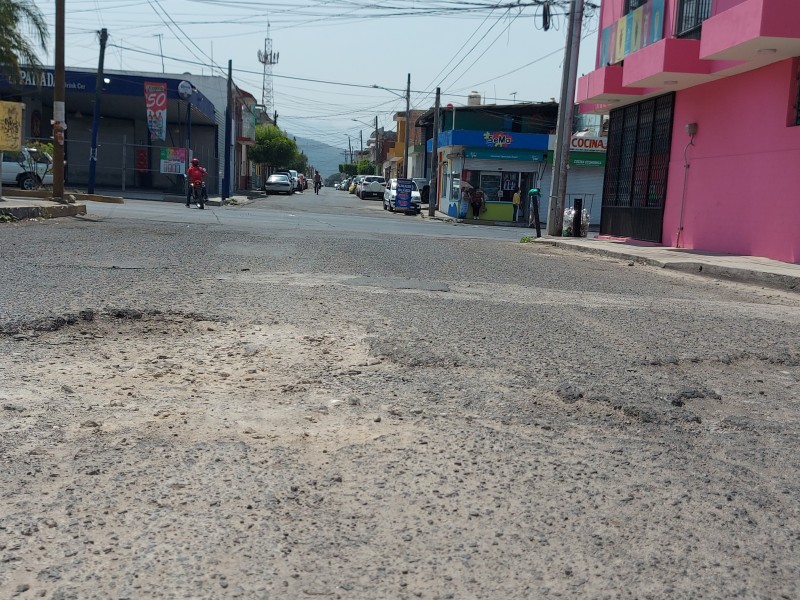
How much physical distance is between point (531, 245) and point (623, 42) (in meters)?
5.89

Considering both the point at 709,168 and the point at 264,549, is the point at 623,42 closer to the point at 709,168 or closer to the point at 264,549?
the point at 709,168

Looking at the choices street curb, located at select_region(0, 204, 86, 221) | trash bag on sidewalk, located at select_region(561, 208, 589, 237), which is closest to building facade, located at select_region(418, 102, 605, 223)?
trash bag on sidewalk, located at select_region(561, 208, 589, 237)

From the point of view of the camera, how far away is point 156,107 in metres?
32.0

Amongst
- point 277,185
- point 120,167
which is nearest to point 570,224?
point 120,167

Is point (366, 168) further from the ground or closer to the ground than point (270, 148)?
further from the ground

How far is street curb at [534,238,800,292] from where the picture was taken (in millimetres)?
11055

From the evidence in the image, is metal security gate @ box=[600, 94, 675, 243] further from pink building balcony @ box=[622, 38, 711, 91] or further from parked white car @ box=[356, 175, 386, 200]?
parked white car @ box=[356, 175, 386, 200]

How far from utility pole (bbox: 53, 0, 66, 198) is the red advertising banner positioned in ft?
37.4

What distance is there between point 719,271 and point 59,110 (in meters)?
16.4

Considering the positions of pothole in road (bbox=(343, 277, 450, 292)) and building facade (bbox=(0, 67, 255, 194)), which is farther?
building facade (bbox=(0, 67, 255, 194))

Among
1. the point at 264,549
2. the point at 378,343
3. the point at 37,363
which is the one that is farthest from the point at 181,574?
the point at 378,343

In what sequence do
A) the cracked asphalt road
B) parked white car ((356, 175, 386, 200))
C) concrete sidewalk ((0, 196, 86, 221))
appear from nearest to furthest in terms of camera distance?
the cracked asphalt road
concrete sidewalk ((0, 196, 86, 221))
parked white car ((356, 175, 386, 200))

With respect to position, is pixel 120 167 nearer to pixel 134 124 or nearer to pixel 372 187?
pixel 134 124

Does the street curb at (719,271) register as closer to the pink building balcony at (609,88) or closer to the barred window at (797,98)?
the barred window at (797,98)
